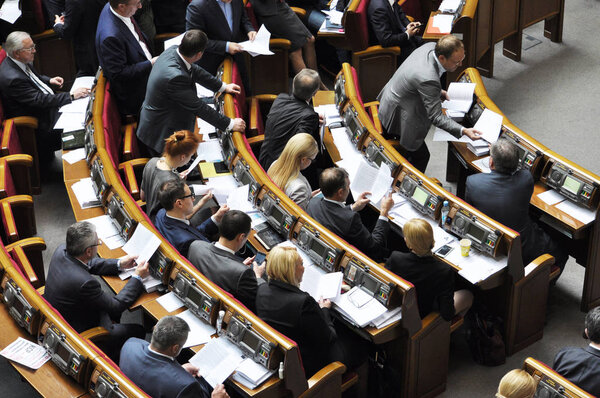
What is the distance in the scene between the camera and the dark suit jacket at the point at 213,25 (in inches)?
266

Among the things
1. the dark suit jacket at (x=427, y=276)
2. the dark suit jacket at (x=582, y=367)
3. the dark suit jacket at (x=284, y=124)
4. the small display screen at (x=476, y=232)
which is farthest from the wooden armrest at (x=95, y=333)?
the dark suit jacket at (x=582, y=367)

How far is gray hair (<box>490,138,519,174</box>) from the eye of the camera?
516 cm

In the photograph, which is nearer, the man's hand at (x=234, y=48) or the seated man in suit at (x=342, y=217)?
the seated man in suit at (x=342, y=217)

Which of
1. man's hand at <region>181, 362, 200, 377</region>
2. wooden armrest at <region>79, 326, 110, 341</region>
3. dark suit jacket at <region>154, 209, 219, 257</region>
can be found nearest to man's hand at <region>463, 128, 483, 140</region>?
dark suit jacket at <region>154, 209, 219, 257</region>

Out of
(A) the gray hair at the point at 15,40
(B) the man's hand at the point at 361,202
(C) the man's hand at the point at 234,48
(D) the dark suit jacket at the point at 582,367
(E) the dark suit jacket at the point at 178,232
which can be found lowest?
(D) the dark suit jacket at the point at 582,367

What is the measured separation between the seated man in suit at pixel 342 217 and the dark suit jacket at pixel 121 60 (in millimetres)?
1954

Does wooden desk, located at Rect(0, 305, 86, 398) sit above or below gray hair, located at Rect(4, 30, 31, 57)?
below

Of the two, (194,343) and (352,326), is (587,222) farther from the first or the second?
(194,343)

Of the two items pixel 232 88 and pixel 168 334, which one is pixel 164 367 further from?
pixel 232 88

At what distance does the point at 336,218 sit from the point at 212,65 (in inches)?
93.1

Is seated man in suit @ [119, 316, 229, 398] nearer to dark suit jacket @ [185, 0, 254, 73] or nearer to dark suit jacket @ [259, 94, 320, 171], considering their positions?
dark suit jacket @ [259, 94, 320, 171]

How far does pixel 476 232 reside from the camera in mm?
5020

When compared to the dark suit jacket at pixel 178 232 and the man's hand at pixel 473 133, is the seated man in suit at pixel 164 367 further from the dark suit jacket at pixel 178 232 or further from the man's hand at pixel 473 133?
the man's hand at pixel 473 133

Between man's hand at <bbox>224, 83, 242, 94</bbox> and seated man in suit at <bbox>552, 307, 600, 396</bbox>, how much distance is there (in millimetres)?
3125
